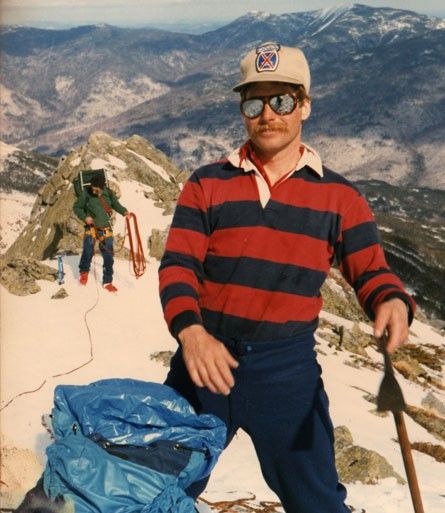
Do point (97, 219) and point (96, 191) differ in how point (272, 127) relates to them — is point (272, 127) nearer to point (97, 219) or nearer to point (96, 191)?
point (96, 191)

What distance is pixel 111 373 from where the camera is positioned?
10930 millimetres

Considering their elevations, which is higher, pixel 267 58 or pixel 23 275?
pixel 267 58

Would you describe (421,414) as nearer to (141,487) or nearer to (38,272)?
(38,272)

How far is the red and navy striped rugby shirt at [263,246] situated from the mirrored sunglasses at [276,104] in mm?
321

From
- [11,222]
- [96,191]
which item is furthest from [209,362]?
[11,222]

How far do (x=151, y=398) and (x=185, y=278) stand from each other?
87cm

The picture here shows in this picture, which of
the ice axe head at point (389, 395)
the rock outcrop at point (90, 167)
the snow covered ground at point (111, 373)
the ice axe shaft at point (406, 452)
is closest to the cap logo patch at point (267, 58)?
the ice axe head at point (389, 395)

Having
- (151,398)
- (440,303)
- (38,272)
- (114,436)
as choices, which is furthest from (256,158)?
(440,303)

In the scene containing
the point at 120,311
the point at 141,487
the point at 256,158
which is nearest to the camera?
the point at 141,487

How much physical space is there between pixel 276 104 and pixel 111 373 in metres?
8.42

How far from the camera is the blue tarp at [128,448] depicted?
323cm

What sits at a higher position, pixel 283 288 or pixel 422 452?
pixel 283 288

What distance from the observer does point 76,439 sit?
3.38 m

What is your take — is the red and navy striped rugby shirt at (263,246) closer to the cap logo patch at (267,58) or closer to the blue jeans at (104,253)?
the cap logo patch at (267,58)
